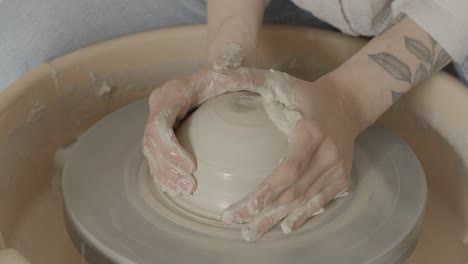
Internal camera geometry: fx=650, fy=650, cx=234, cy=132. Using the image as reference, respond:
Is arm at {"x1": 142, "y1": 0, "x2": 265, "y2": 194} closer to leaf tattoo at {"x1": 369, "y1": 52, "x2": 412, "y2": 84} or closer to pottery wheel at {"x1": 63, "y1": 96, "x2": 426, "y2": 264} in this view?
pottery wheel at {"x1": 63, "y1": 96, "x2": 426, "y2": 264}

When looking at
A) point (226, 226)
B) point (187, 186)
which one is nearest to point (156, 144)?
point (187, 186)

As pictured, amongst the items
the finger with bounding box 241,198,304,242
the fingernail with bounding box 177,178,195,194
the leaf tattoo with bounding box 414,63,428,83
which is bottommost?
the finger with bounding box 241,198,304,242

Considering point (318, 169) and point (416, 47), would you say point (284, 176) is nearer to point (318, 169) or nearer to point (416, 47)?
point (318, 169)

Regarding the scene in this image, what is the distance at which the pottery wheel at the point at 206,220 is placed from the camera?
1.14 m

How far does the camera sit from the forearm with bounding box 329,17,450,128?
4.59 feet

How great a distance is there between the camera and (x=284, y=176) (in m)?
1.11

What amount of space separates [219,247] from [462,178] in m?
0.70

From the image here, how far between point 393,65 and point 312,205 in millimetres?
417

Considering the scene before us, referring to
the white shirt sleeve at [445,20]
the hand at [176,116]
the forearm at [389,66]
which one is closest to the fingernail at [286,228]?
the hand at [176,116]

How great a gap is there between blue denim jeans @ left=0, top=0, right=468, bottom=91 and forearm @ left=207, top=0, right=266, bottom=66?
7.9 inches

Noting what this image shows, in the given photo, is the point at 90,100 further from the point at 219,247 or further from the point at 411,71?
the point at 411,71

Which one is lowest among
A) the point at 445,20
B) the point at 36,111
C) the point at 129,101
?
the point at 129,101

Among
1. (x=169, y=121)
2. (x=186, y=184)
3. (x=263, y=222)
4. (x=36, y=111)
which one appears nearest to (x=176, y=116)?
(x=169, y=121)

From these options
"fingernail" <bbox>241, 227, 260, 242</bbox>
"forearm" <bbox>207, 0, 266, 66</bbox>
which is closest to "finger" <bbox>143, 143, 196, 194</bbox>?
"fingernail" <bbox>241, 227, 260, 242</bbox>
